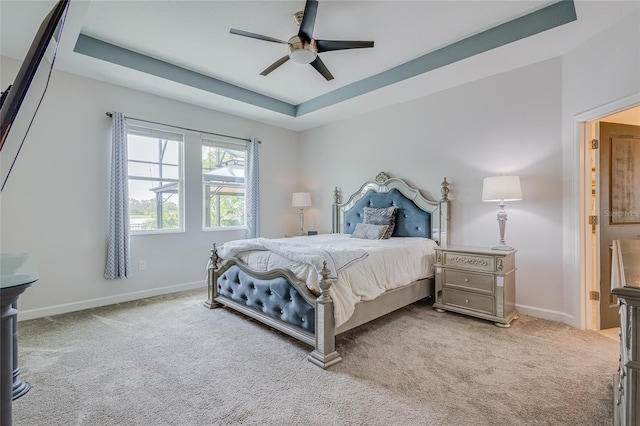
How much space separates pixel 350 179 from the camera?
4891 mm

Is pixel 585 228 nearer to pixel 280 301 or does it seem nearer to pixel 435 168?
pixel 435 168

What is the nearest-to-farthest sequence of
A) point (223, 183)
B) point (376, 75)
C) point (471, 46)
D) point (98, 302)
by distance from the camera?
1. point (471, 46)
2. point (98, 302)
3. point (376, 75)
4. point (223, 183)

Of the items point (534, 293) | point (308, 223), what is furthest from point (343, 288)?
point (308, 223)

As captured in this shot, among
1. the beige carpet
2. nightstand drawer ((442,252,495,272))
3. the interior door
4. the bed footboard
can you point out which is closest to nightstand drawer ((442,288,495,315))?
the beige carpet

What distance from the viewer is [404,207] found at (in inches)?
159

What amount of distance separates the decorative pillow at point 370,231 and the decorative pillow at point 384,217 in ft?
0.27

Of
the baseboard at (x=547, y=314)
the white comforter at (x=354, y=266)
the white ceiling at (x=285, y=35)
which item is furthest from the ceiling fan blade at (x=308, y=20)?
the baseboard at (x=547, y=314)

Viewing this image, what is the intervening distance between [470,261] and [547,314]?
3.09 ft

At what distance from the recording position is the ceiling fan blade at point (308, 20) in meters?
2.12

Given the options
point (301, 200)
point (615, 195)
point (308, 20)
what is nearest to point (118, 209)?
point (301, 200)

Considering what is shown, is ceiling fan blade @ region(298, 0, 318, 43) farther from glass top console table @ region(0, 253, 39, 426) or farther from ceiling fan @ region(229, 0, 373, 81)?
glass top console table @ region(0, 253, 39, 426)

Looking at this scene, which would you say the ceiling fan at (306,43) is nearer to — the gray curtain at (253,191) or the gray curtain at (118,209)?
the gray curtain at (118,209)

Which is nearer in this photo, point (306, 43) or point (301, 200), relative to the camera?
point (306, 43)

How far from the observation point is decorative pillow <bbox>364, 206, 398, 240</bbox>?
3.96 metres
